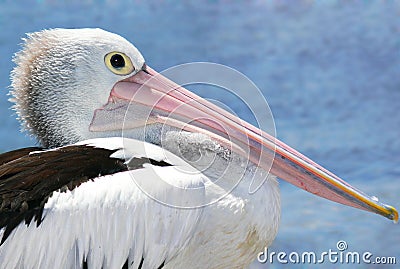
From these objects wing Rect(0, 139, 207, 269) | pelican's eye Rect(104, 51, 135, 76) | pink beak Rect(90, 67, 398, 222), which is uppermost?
pelican's eye Rect(104, 51, 135, 76)

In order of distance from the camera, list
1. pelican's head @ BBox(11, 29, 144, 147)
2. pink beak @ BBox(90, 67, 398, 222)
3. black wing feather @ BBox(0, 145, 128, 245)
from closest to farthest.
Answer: black wing feather @ BBox(0, 145, 128, 245) → pink beak @ BBox(90, 67, 398, 222) → pelican's head @ BBox(11, 29, 144, 147)

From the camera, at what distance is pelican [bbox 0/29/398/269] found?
8.45ft

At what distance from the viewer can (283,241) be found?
5.34 metres

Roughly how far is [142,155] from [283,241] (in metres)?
2.77

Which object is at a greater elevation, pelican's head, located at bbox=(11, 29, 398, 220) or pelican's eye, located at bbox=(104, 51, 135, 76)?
pelican's eye, located at bbox=(104, 51, 135, 76)

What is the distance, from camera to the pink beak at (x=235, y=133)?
9.59ft

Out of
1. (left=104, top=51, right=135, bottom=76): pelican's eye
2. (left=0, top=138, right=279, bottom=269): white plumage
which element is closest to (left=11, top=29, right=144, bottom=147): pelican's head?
(left=104, top=51, right=135, bottom=76): pelican's eye

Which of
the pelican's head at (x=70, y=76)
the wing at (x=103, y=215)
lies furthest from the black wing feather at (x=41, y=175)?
the pelican's head at (x=70, y=76)

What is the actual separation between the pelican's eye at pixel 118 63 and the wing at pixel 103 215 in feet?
1.45

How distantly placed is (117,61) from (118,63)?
1 cm

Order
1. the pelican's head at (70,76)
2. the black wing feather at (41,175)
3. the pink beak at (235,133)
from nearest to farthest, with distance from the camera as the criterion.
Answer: the black wing feather at (41,175) → the pink beak at (235,133) → the pelican's head at (70,76)

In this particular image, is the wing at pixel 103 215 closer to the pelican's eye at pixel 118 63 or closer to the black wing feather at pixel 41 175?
the black wing feather at pixel 41 175

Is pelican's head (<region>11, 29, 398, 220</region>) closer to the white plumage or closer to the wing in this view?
the white plumage

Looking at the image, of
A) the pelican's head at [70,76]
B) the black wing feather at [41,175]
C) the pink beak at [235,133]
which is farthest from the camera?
the pelican's head at [70,76]
